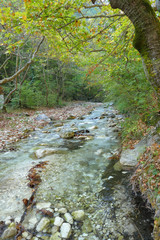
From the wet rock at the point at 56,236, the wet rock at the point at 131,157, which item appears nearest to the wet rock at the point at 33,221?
the wet rock at the point at 56,236

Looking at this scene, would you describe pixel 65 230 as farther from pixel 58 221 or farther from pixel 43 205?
pixel 43 205

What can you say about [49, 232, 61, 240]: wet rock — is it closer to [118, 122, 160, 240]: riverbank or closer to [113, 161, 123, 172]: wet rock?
[118, 122, 160, 240]: riverbank

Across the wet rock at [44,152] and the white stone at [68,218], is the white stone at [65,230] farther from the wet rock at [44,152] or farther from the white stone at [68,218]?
the wet rock at [44,152]

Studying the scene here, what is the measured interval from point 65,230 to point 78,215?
1.15 feet

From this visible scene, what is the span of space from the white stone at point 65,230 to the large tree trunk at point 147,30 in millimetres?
2896

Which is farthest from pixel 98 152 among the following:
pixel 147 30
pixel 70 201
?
pixel 147 30

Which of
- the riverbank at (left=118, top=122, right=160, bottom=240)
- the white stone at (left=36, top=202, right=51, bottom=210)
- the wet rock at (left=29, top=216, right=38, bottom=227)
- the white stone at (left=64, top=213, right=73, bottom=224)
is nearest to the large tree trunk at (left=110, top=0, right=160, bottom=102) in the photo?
the riverbank at (left=118, top=122, right=160, bottom=240)

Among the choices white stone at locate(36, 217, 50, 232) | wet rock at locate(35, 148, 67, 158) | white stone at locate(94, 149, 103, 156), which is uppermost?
white stone at locate(36, 217, 50, 232)

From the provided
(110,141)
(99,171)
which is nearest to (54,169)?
(99,171)

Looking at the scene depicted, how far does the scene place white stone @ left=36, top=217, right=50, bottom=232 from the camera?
2.35 meters

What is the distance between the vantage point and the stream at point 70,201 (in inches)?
90.0

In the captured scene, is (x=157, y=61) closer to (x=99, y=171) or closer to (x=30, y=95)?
(x=99, y=171)

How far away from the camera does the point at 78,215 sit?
261cm

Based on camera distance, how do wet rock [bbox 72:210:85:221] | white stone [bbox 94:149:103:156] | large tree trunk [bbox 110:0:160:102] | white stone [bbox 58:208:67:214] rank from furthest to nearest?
white stone [bbox 94:149:103:156], large tree trunk [bbox 110:0:160:102], white stone [bbox 58:208:67:214], wet rock [bbox 72:210:85:221]
